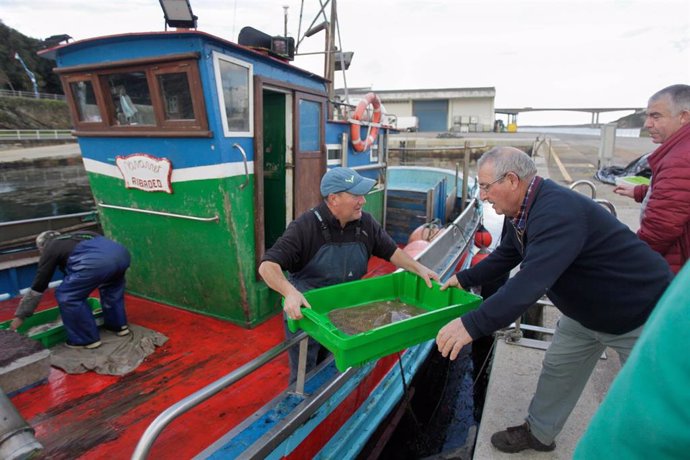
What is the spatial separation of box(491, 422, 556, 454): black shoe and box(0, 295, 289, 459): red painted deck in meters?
1.56

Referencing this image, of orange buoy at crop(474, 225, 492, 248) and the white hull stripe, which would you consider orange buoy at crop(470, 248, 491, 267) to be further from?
the white hull stripe

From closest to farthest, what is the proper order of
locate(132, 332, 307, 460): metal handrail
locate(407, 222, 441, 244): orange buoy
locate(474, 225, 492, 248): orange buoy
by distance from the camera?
locate(132, 332, 307, 460): metal handrail → locate(407, 222, 441, 244): orange buoy → locate(474, 225, 492, 248): orange buoy

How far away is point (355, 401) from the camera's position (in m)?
3.18

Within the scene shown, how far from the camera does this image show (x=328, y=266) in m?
2.87

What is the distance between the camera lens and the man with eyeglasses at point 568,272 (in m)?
1.86

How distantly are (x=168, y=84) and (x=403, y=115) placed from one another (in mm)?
47246

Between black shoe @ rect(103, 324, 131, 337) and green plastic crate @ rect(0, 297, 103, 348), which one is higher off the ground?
green plastic crate @ rect(0, 297, 103, 348)

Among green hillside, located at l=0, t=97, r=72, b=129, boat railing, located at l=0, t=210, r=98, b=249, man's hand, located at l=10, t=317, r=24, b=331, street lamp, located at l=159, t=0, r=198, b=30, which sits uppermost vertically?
green hillside, located at l=0, t=97, r=72, b=129

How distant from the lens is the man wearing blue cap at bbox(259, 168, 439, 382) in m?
2.70

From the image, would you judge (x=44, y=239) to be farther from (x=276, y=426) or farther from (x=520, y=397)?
(x=520, y=397)

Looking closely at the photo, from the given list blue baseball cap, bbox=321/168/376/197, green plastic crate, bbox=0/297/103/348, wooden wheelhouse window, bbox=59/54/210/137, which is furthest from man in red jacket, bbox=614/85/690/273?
green plastic crate, bbox=0/297/103/348

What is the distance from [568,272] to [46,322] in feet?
13.8

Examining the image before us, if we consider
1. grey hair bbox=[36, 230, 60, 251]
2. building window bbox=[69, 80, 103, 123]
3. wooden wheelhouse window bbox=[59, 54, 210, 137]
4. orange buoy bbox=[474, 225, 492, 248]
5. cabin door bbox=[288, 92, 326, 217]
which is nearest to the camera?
wooden wheelhouse window bbox=[59, 54, 210, 137]

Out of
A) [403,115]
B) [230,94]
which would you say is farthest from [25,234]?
[403,115]
